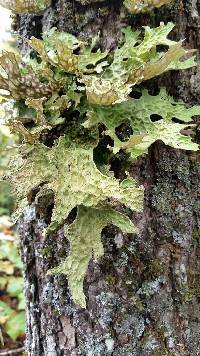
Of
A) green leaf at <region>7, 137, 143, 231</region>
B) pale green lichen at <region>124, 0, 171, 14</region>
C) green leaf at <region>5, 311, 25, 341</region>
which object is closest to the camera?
green leaf at <region>7, 137, 143, 231</region>

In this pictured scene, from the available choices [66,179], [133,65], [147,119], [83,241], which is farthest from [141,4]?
[83,241]

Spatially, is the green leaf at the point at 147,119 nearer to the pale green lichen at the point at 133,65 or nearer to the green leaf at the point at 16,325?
the pale green lichen at the point at 133,65

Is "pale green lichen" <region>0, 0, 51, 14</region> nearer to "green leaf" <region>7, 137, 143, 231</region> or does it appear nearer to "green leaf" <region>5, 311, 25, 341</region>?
"green leaf" <region>7, 137, 143, 231</region>

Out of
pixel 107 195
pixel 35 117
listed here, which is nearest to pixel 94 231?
pixel 107 195

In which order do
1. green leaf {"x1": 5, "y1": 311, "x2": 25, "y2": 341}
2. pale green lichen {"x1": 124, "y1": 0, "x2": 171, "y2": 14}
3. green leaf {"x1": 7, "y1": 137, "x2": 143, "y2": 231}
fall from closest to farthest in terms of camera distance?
green leaf {"x1": 7, "y1": 137, "x2": 143, "y2": 231}, pale green lichen {"x1": 124, "y1": 0, "x2": 171, "y2": 14}, green leaf {"x1": 5, "y1": 311, "x2": 25, "y2": 341}

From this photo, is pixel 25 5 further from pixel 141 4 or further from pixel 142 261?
pixel 142 261

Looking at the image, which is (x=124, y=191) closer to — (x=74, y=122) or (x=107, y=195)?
(x=107, y=195)

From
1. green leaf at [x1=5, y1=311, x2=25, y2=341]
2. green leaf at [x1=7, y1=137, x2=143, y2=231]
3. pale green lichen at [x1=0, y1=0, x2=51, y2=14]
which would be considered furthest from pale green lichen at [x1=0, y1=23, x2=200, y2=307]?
green leaf at [x1=5, y1=311, x2=25, y2=341]
